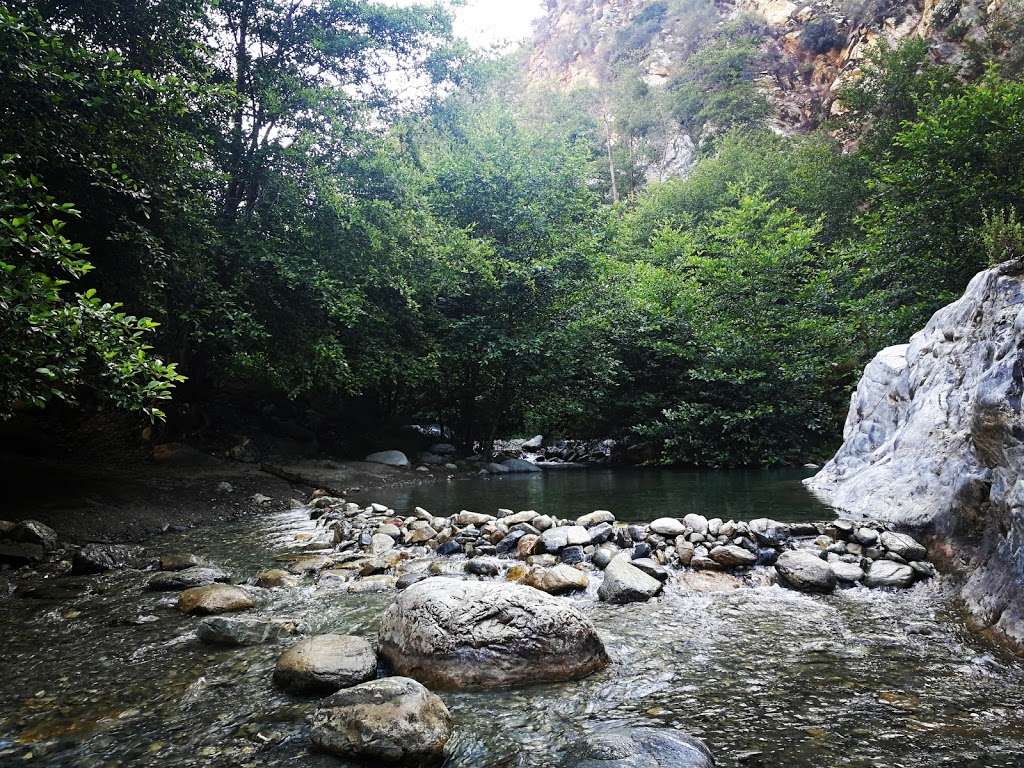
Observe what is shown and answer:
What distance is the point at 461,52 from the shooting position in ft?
50.4

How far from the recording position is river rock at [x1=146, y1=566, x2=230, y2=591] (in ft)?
14.5

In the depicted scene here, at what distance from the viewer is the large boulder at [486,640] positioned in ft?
9.44

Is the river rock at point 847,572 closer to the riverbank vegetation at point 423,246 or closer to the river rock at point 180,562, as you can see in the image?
the river rock at point 180,562

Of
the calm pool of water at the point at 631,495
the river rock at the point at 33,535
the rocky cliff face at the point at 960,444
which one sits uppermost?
the rocky cliff face at the point at 960,444

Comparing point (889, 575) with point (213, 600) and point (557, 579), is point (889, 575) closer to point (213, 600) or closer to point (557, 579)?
point (557, 579)

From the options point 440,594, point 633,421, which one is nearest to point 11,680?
point 440,594

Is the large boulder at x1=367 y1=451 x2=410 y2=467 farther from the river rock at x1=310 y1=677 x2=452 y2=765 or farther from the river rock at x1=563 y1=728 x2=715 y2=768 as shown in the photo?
the river rock at x1=563 y1=728 x2=715 y2=768

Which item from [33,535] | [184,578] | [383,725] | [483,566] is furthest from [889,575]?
[33,535]

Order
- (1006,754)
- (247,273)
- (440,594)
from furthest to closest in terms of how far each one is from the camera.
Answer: (247,273) < (440,594) < (1006,754)

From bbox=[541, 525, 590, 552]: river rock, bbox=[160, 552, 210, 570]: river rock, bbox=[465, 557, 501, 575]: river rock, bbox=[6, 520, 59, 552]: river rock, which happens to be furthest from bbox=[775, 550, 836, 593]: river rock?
bbox=[6, 520, 59, 552]: river rock

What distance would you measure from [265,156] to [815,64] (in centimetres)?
4029

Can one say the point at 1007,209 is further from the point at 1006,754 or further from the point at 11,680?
the point at 11,680

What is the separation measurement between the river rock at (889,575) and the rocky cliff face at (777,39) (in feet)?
82.5

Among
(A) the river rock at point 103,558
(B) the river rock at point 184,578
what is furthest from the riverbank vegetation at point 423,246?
(B) the river rock at point 184,578
